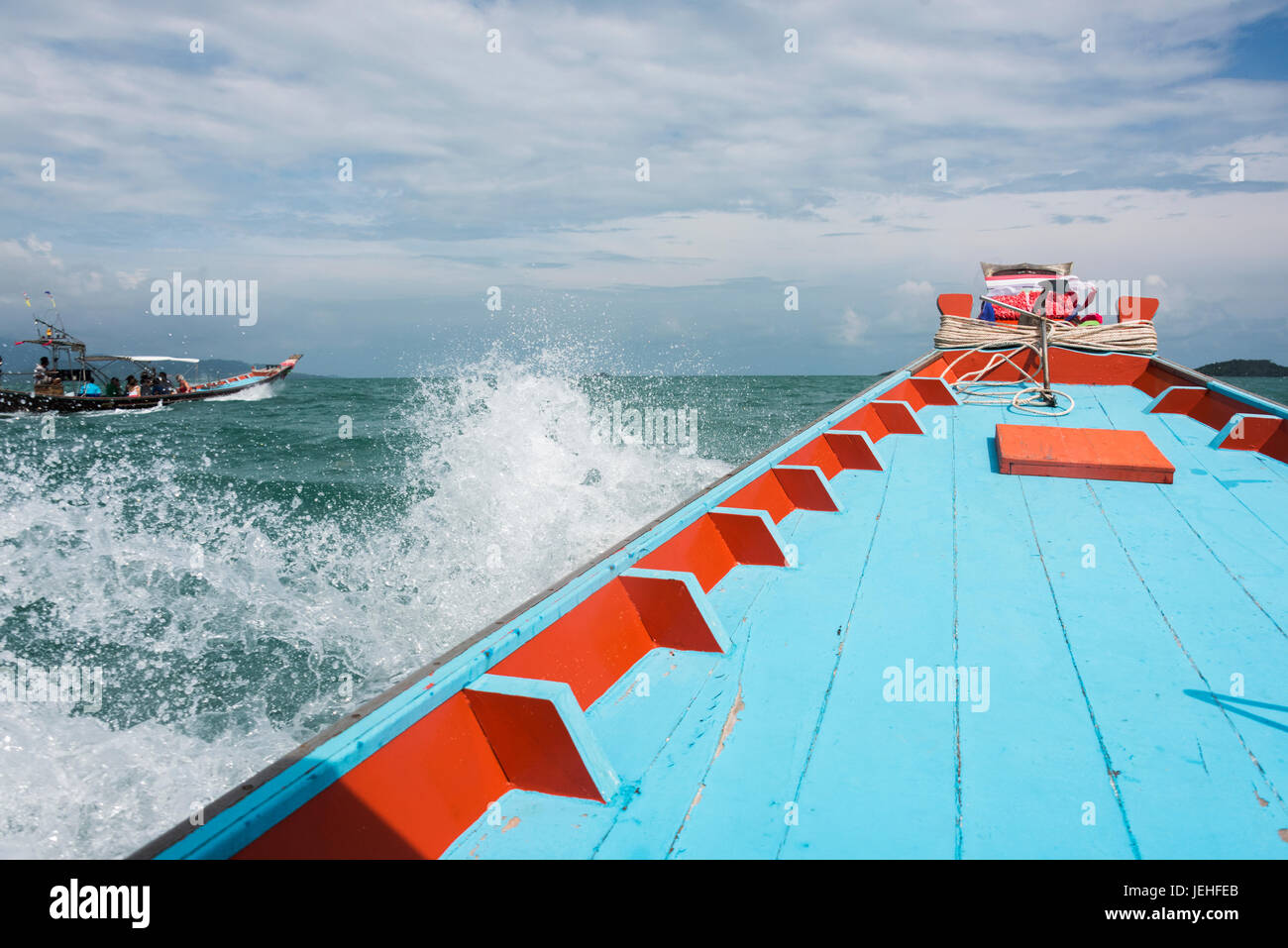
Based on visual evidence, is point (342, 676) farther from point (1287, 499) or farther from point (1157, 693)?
point (1287, 499)

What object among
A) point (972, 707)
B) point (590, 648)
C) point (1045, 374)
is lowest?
point (972, 707)

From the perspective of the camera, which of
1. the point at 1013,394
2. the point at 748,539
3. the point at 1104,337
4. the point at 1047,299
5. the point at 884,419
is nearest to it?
the point at 748,539

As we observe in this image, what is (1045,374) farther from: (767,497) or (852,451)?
(767,497)

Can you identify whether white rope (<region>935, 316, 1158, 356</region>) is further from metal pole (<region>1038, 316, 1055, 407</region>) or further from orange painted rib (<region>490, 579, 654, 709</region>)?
orange painted rib (<region>490, 579, 654, 709</region>)

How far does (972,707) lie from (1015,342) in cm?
657

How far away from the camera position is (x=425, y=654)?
5.17 m

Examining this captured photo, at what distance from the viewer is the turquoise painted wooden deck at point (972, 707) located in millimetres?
1789

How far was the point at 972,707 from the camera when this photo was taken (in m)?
2.31

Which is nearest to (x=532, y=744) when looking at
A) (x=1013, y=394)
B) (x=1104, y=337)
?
(x=1013, y=394)

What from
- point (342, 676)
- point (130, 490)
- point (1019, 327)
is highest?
point (1019, 327)

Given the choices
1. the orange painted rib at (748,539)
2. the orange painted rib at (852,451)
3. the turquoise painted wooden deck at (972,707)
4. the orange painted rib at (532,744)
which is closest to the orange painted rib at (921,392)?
the orange painted rib at (852,451)

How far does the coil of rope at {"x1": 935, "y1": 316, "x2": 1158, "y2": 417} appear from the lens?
730cm
